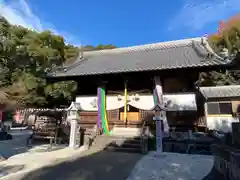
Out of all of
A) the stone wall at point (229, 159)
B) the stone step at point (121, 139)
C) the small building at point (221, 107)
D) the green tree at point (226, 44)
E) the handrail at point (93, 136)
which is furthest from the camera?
the green tree at point (226, 44)

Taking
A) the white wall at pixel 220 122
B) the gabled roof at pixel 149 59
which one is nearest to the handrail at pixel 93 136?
the gabled roof at pixel 149 59

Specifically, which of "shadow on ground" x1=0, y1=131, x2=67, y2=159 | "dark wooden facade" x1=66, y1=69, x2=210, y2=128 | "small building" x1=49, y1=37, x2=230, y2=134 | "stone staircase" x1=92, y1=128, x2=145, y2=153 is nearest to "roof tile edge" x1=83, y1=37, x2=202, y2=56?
"small building" x1=49, y1=37, x2=230, y2=134

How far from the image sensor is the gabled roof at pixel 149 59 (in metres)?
8.35

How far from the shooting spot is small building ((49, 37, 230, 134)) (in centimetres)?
868

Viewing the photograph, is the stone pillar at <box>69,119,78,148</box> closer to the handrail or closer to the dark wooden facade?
the handrail

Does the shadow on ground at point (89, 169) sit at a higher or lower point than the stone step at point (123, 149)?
lower

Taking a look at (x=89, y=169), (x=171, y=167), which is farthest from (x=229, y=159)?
(x=89, y=169)

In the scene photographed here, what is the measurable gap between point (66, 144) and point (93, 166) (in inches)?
161

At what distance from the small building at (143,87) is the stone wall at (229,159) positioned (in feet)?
15.9

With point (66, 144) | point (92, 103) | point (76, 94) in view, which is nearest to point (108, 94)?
point (92, 103)

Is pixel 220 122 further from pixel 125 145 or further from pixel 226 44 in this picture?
pixel 226 44

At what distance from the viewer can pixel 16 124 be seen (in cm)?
2008

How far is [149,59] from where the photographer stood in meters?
10.4

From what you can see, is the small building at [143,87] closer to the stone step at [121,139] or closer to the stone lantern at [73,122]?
the stone step at [121,139]
